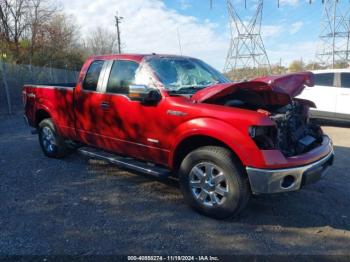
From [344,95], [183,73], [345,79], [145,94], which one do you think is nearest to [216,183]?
[145,94]

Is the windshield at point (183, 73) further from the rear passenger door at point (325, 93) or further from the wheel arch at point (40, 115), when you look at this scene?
the rear passenger door at point (325, 93)

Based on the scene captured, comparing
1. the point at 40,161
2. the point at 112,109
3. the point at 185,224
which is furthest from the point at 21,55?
the point at 185,224

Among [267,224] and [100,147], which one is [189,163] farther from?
[100,147]

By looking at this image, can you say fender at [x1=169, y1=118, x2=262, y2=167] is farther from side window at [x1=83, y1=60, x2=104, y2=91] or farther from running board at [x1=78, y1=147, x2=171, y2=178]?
side window at [x1=83, y1=60, x2=104, y2=91]

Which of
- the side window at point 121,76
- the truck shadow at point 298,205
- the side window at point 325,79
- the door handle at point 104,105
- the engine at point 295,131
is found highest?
the side window at point 121,76

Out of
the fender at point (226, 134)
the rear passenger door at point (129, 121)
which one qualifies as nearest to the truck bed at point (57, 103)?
the rear passenger door at point (129, 121)

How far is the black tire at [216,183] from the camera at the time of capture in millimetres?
3791

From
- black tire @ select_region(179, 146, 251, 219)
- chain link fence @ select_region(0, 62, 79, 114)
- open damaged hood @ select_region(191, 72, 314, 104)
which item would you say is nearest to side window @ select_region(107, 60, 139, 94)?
open damaged hood @ select_region(191, 72, 314, 104)

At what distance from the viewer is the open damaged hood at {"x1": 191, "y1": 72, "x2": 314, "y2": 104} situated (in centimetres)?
388

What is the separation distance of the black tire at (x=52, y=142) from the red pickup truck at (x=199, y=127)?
1.81 ft

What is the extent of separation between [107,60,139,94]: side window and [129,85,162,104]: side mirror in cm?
56

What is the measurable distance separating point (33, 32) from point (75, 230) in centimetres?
2997

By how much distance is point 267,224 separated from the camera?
3982mm

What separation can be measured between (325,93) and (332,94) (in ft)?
0.70
